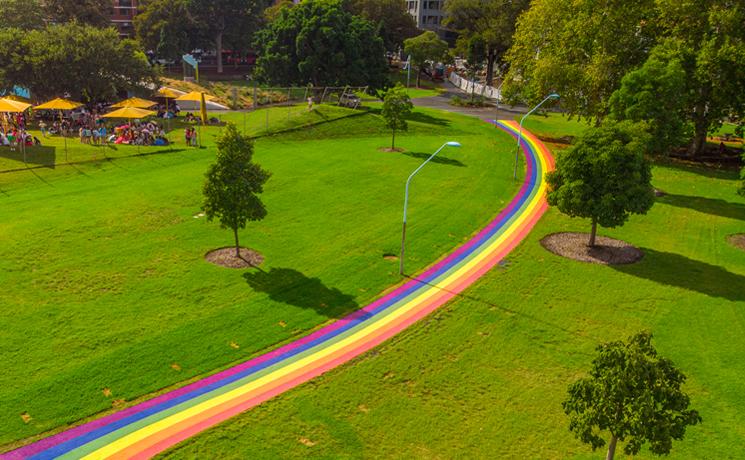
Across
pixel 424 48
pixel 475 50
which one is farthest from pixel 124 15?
pixel 475 50

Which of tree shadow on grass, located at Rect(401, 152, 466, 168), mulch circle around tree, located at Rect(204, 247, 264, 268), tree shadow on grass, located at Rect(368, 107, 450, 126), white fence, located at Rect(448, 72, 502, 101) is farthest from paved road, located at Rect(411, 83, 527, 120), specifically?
mulch circle around tree, located at Rect(204, 247, 264, 268)

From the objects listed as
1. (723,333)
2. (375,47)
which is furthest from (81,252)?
(375,47)

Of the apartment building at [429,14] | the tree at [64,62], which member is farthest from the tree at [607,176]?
the apartment building at [429,14]

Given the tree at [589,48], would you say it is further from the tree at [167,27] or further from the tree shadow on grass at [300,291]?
the tree at [167,27]

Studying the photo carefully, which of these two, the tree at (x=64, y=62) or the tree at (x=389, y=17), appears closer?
the tree at (x=64, y=62)

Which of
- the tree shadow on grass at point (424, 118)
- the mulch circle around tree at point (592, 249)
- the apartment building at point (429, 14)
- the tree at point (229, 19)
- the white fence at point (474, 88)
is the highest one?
the apartment building at point (429, 14)

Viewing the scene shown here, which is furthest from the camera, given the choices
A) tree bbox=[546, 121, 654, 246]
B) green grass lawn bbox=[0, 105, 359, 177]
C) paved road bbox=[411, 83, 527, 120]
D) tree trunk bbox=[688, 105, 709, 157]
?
paved road bbox=[411, 83, 527, 120]

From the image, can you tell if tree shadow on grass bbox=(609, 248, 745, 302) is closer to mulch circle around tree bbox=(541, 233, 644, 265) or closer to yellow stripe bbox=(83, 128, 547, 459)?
mulch circle around tree bbox=(541, 233, 644, 265)
